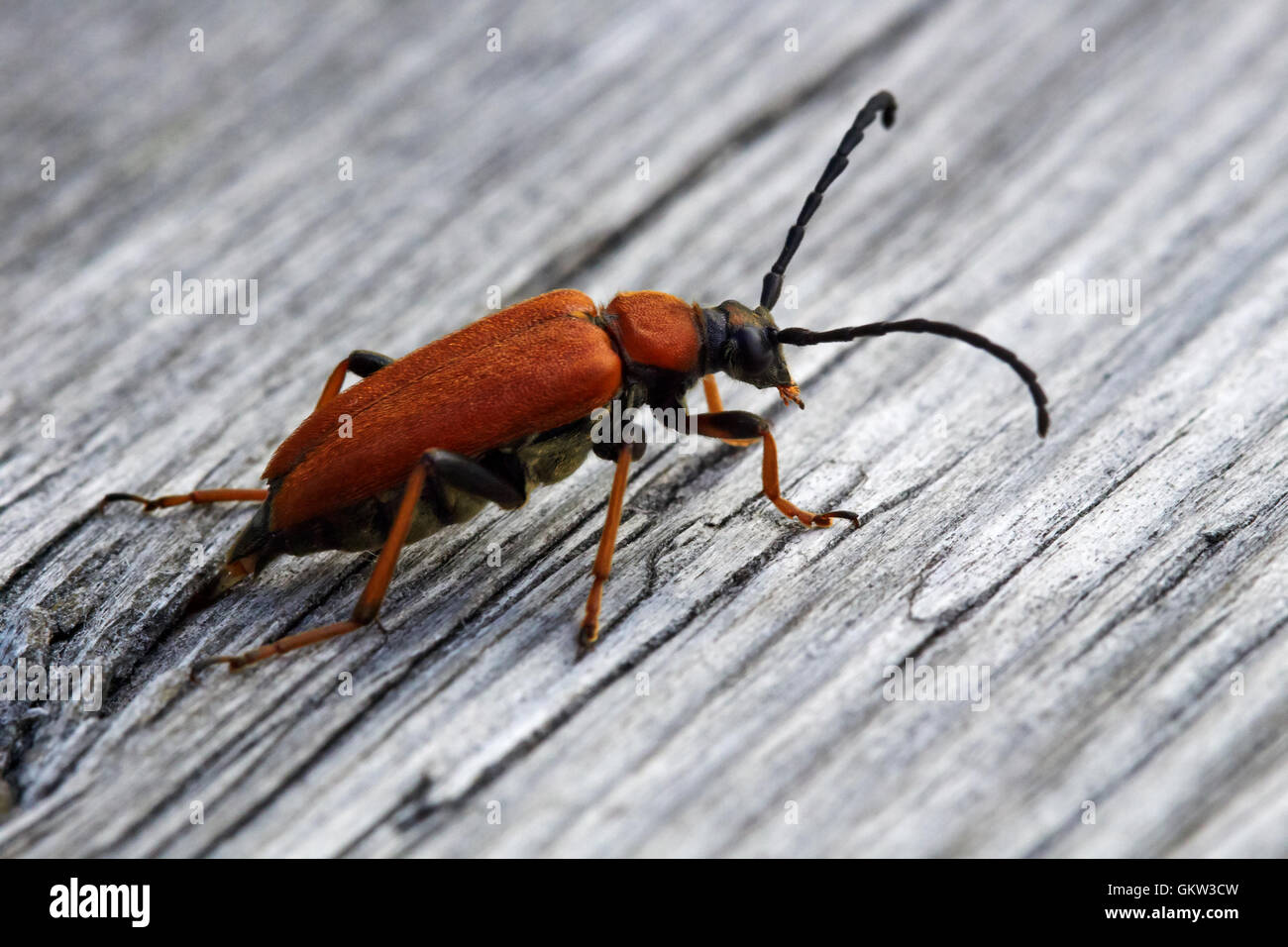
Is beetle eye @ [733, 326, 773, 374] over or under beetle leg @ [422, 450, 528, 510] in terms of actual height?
over

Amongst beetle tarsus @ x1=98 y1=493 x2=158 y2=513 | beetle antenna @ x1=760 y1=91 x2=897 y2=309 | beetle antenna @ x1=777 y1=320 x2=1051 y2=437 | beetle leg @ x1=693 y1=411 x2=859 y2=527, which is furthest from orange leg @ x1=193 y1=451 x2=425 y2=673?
beetle antenna @ x1=760 y1=91 x2=897 y2=309

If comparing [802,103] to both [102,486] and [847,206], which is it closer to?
[847,206]

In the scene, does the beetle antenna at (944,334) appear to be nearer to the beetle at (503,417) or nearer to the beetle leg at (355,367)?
the beetle at (503,417)

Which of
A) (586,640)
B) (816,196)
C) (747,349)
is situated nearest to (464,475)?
(586,640)

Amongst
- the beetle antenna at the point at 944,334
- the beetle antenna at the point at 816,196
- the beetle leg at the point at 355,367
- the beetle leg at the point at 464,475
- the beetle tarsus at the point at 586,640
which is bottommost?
the beetle tarsus at the point at 586,640

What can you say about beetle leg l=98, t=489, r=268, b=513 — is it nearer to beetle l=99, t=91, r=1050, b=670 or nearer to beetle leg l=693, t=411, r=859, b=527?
beetle l=99, t=91, r=1050, b=670

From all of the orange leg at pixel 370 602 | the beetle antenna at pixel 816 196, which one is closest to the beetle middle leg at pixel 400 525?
the orange leg at pixel 370 602

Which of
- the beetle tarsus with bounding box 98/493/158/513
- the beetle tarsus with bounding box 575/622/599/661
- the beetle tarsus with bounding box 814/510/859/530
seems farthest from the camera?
the beetle tarsus with bounding box 98/493/158/513
